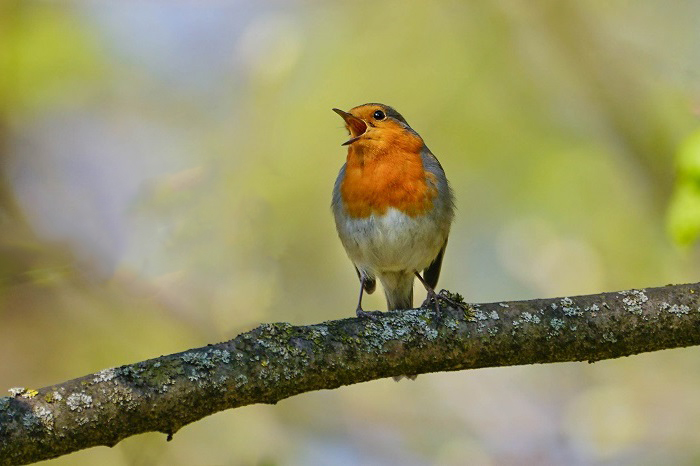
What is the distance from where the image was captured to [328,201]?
332 inches

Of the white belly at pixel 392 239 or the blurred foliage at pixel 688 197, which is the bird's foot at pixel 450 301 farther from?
the white belly at pixel 392 239

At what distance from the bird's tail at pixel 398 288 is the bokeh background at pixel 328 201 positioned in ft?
3.58

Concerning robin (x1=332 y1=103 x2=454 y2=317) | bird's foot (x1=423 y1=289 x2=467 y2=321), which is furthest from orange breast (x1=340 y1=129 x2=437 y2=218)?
bird's foot (x1=423 y1=289 x2=467 y2=321)

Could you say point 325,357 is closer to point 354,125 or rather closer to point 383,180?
point 383,180

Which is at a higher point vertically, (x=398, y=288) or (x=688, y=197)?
(x=398, y=288)

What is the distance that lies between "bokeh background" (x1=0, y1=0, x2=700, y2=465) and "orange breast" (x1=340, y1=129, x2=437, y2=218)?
70.9 inches

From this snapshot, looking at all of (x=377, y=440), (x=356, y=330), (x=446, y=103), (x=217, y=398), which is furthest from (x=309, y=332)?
(x=446, y=103)

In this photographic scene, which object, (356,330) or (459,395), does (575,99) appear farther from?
(356,330)

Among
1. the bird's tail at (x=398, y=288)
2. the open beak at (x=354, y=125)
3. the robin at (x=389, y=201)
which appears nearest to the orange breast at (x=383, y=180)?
the robin at (x=389, y=201)

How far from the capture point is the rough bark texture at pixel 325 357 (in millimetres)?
3068

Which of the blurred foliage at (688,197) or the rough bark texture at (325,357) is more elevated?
the blurred foliage at (688,197)

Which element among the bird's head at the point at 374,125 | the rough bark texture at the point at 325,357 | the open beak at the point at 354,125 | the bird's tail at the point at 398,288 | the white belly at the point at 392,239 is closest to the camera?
the rough bark texture at the point at 325,357

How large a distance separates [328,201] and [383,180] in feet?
9.08

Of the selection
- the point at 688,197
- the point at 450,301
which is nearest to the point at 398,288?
the point at 450,301
